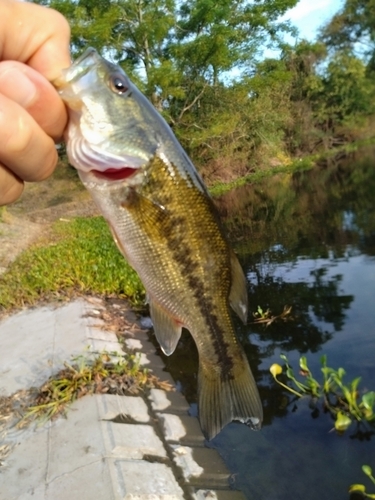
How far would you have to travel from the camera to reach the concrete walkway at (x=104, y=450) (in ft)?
12.5

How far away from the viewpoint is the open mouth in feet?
7.26

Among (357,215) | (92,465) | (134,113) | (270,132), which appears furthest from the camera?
(270,132)

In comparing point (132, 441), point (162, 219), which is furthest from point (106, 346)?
point (162, 219)

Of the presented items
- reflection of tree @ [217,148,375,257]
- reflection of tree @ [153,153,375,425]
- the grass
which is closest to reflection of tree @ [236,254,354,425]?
reflection of tree @ [153,153,375,425]

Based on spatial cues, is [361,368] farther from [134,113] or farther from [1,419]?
[134,113]

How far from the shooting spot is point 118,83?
2.22m

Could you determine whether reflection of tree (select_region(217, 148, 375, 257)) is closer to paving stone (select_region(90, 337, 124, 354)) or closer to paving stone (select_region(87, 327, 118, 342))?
paving stone (select_region(87, 327, 118, 342))

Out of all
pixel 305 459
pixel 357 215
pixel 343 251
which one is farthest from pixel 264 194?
pixel 305 459

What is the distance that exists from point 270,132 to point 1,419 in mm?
32450

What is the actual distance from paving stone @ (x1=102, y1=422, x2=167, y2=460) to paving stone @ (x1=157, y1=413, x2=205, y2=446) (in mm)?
197

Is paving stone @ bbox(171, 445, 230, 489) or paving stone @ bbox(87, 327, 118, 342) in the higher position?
paving stone @ bbox(87, 327, 118, 342)

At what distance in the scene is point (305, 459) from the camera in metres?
5.00

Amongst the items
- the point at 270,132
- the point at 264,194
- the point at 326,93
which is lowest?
the point at 264,194

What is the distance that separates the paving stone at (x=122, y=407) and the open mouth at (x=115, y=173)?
307 cm
